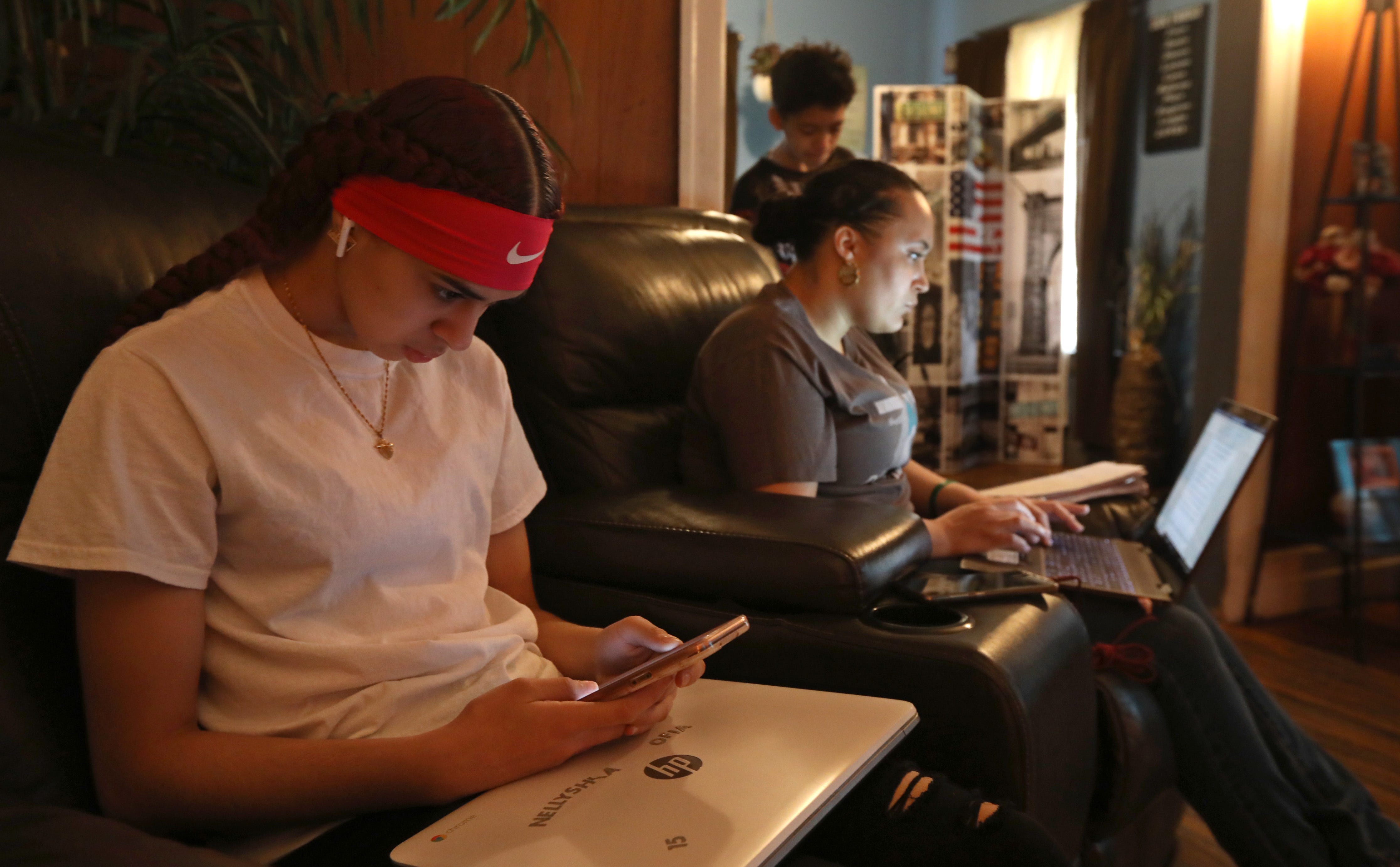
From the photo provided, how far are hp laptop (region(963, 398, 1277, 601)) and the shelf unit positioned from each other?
1.28m

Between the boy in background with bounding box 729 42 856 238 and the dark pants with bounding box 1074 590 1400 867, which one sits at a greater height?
the boy in background with bounding box 729 42 856 238

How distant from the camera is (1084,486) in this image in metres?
1.79

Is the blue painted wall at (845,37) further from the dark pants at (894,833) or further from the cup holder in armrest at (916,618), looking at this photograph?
the dark pants at (894,833)

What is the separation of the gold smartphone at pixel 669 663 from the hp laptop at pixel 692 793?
0.06m

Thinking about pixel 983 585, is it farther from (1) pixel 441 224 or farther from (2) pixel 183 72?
(2) pixel 183 72

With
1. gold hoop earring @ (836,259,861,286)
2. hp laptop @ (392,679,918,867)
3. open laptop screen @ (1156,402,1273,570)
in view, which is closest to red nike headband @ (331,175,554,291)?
hp laptop @ (392,679,918,867)

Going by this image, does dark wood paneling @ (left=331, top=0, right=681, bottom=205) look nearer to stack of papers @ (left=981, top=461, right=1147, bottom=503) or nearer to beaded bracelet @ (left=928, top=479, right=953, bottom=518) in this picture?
beaded bracelet @ (left=928, top=479, right=953, bottom=518)

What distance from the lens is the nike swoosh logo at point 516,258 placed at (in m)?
0.83

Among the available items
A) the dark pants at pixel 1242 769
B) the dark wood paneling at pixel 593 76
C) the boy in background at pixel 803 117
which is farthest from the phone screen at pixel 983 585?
the boy in background at pixel 803 117

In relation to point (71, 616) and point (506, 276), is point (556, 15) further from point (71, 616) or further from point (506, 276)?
point (71, 616)

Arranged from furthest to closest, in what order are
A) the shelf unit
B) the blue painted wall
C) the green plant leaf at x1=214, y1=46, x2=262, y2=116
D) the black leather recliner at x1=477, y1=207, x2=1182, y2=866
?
1. the blue painted wall
2. the shelf unit
3. the green plant leaf at x1=214, y1=46, x2=262, y2=116
4. the black leather recliner at x1=477, y1=207, x2=1182, y2=866

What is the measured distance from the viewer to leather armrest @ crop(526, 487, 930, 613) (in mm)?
1085

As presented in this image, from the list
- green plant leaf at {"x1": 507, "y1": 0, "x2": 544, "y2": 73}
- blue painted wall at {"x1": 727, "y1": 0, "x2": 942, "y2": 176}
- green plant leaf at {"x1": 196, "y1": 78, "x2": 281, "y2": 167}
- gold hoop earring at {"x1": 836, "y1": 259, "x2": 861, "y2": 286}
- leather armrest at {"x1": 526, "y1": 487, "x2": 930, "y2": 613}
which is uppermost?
blue painted wall at {"x1": 727, "y1": 0, "x2": 942, "y2": 176}

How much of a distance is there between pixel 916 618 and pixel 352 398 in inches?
24.0
